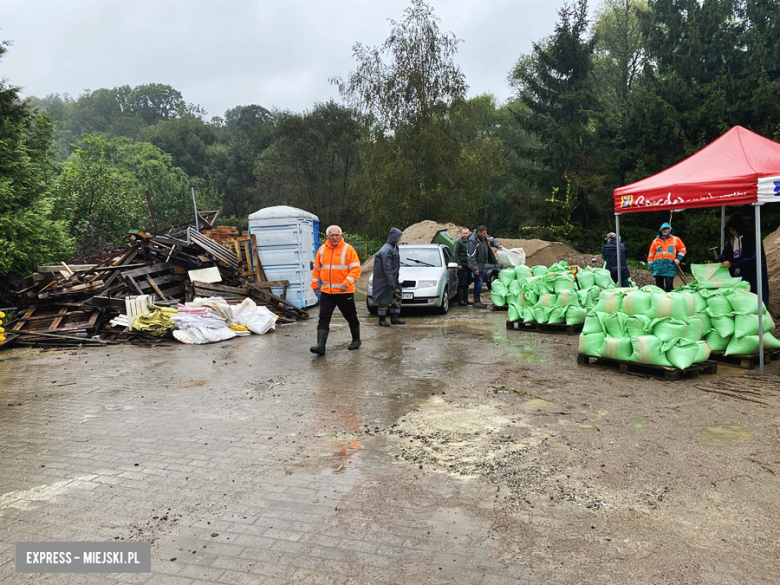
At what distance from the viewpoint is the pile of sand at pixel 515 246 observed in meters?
19.5

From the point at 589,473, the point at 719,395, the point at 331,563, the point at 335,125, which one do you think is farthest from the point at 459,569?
the point at 335,125

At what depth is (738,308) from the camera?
6.84 m

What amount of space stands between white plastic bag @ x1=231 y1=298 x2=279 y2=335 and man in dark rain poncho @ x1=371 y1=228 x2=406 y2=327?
2.27 m

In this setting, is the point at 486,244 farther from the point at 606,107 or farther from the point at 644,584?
the point at 606,107

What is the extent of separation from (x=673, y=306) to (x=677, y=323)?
0.70ft

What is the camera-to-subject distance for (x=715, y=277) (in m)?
7.29

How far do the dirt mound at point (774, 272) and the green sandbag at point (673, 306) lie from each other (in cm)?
371

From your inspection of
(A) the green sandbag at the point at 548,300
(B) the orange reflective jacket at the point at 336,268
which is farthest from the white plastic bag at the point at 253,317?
(A) the green sandbag at the point at 548,300

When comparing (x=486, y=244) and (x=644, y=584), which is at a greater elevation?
(x=486, y=244)

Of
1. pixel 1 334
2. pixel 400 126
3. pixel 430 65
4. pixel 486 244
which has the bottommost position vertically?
pixel 1 334

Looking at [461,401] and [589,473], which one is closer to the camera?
[589,473]

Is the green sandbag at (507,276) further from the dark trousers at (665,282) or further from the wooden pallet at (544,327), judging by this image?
the dark trousers at (665,282)

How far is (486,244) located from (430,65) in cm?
1293

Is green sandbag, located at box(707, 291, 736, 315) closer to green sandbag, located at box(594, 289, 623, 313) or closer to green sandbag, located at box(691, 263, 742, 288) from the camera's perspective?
green sandbag, located at box(691, 263, 742, 288)
